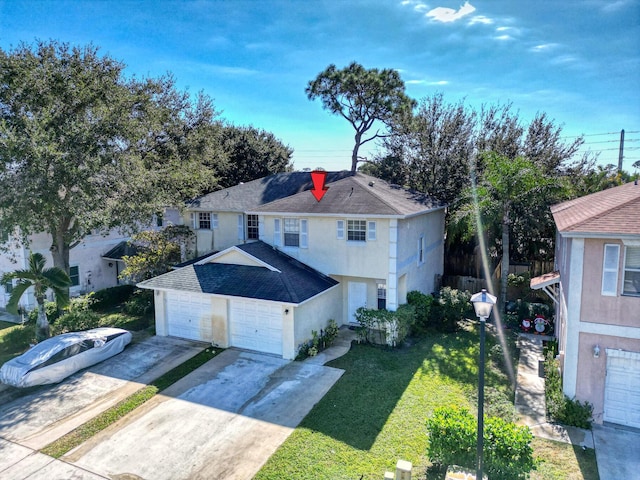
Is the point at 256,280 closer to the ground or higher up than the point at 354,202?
closer to the ground

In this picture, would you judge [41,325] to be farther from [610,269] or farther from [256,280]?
[610,269]

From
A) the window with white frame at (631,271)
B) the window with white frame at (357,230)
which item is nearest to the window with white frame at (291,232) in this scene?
the window with white frame at (357,230)

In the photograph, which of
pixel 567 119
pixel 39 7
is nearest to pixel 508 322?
pixel 567 119

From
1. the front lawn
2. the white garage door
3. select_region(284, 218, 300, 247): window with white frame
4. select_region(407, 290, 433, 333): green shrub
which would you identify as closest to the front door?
select_region(407, 290, 433, 333): green shrub

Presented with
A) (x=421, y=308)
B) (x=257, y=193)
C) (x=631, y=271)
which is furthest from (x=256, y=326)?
(x=631, y=271)

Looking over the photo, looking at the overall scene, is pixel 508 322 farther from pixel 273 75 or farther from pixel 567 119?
pixel 273 75

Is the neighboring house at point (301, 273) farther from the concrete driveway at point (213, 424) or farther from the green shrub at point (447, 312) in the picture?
the concrete driveway at point (213, 424)

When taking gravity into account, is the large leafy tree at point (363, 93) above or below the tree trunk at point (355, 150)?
above
